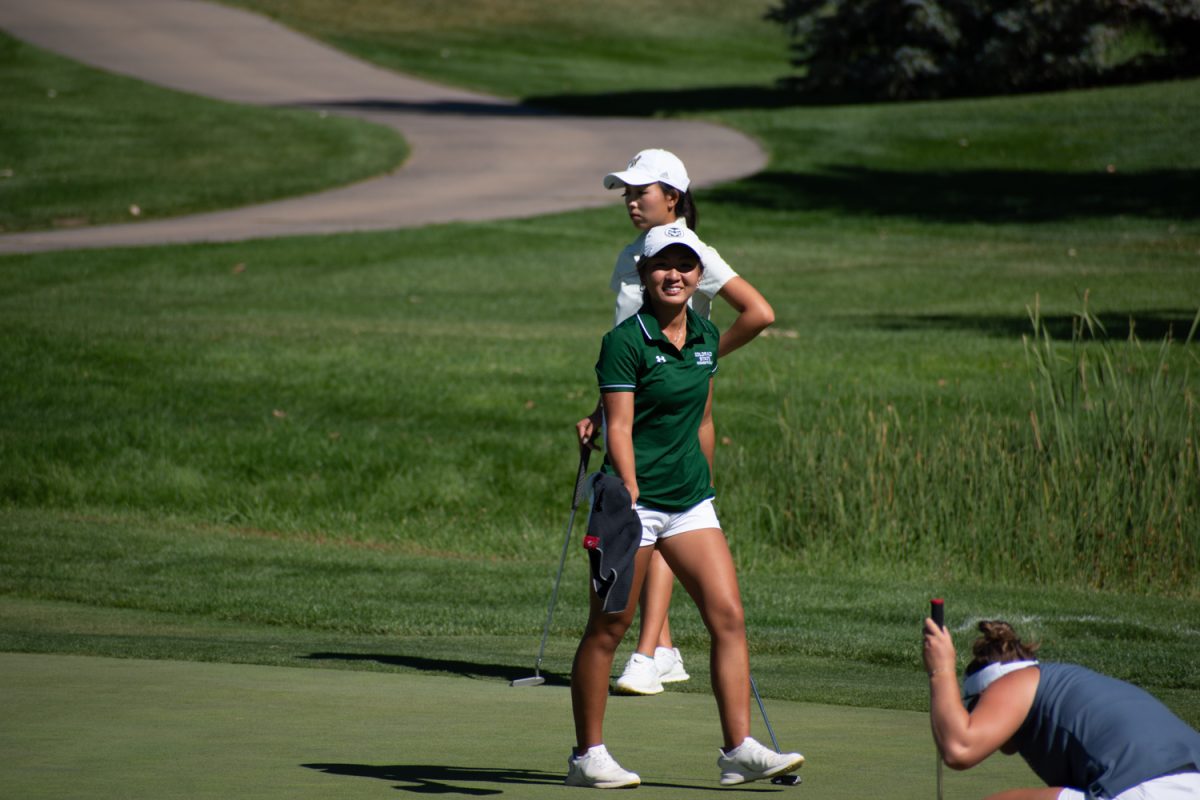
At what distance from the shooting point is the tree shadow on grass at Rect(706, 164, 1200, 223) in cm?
2989

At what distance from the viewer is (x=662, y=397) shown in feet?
19.1

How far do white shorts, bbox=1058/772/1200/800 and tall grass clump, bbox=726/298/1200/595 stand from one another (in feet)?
27.6

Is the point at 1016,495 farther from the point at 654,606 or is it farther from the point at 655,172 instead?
the point at 655,172

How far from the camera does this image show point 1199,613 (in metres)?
11.1

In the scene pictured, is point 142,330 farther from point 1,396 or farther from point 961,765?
point 961,765

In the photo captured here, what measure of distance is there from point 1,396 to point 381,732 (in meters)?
11.0

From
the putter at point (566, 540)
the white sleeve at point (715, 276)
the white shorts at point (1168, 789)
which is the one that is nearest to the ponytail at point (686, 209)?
the white sleeve at point (715, 276)

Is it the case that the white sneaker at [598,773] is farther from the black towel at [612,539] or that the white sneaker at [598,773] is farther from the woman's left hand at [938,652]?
the woman's left hand at [938,652]

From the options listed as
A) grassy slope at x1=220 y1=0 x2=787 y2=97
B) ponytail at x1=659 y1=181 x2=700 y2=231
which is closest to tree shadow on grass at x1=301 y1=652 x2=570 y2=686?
ponytail at x1=659 y1=181 x2=700 y2=231

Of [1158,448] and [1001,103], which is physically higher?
[1001,103]

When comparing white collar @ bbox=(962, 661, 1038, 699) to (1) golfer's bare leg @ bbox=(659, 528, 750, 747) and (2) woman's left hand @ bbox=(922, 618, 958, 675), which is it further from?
(1) golfer's bare leg @ bbox=(659, 528, 750, 747)

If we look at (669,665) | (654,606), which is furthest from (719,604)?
(669,665)

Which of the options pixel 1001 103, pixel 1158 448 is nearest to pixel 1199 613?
pixel 1158 448

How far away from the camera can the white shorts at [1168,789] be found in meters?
4.09
